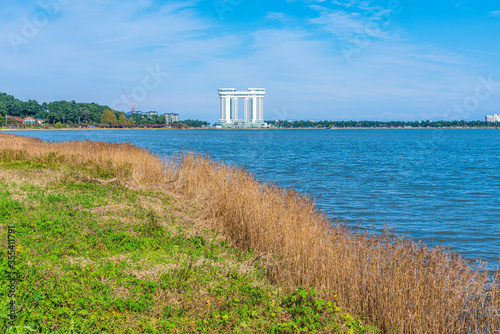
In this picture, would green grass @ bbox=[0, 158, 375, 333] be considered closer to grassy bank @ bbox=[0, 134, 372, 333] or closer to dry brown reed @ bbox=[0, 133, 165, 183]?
grassy bank @ bbox=[0, 134, 372, 333]

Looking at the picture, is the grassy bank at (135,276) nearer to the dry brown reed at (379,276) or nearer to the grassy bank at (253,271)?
the grassy bank at (253,271)

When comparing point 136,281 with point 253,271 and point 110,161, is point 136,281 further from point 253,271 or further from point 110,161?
point 110,161

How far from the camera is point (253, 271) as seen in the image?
24.5 feet

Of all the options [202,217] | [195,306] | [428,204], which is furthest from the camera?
[428,204]

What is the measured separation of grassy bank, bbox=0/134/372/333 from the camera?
539cm

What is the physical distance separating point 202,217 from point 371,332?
6612 mm

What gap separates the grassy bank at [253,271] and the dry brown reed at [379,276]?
2 cm

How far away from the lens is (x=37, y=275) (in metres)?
6.20

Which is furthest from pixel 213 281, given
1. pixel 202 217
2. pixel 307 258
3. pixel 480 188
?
pixel 480 188

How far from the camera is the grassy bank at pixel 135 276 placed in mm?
5395

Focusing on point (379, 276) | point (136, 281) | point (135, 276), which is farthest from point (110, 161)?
point (379, 276)

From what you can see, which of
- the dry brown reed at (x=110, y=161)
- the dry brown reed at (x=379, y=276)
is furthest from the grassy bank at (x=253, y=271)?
the dry brown reed at (x=110, y=161)

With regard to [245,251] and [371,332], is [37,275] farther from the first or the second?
[371,332]

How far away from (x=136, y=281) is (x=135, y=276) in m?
0.27
